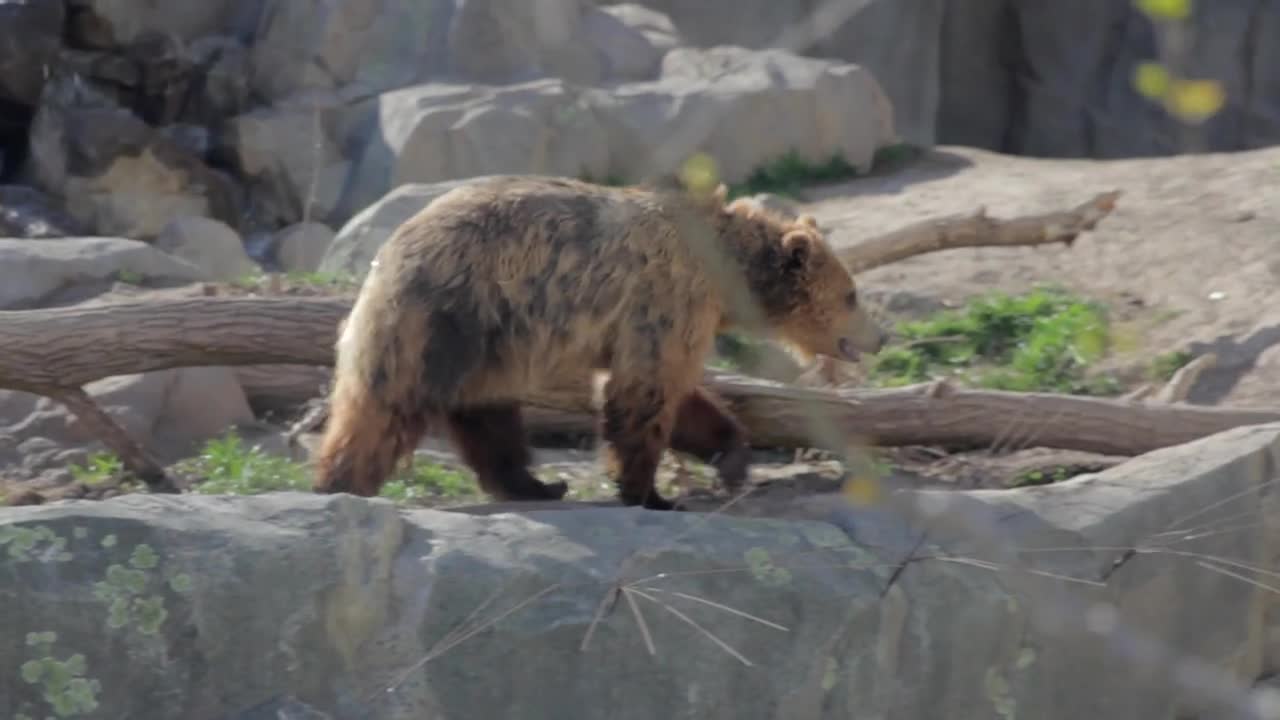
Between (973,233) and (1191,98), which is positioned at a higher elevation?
(1191,98)

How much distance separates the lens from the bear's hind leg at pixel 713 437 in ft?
17.7

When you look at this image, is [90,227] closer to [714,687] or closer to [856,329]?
[856,329]

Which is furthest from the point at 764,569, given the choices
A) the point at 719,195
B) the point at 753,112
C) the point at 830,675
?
the point at 753,112

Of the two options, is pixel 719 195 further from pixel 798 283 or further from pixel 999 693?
pixel 999 693

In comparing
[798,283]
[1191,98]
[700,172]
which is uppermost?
[1191,98]

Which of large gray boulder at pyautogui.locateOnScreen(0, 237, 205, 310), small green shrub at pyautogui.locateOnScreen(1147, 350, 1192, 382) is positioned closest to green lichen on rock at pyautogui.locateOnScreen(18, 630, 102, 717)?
large gray boulder at pyautogui.locateOnScreen(0, 237, 205, 310)

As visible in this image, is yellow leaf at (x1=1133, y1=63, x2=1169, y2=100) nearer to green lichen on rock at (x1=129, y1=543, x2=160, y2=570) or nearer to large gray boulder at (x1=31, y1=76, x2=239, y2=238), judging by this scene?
green lichen on rock at (x1=129, y1=543, x2=160, y2=570)

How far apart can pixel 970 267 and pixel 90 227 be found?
6.12 metres

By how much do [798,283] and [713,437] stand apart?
1.94ft

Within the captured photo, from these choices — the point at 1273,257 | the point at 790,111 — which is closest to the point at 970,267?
the point at 1273,257

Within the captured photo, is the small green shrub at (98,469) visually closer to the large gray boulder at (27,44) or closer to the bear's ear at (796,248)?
the bear's ear at (796,248)

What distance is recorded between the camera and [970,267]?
8.75m

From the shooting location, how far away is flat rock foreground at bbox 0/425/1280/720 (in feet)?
10.4

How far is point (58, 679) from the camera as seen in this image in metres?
3.09
